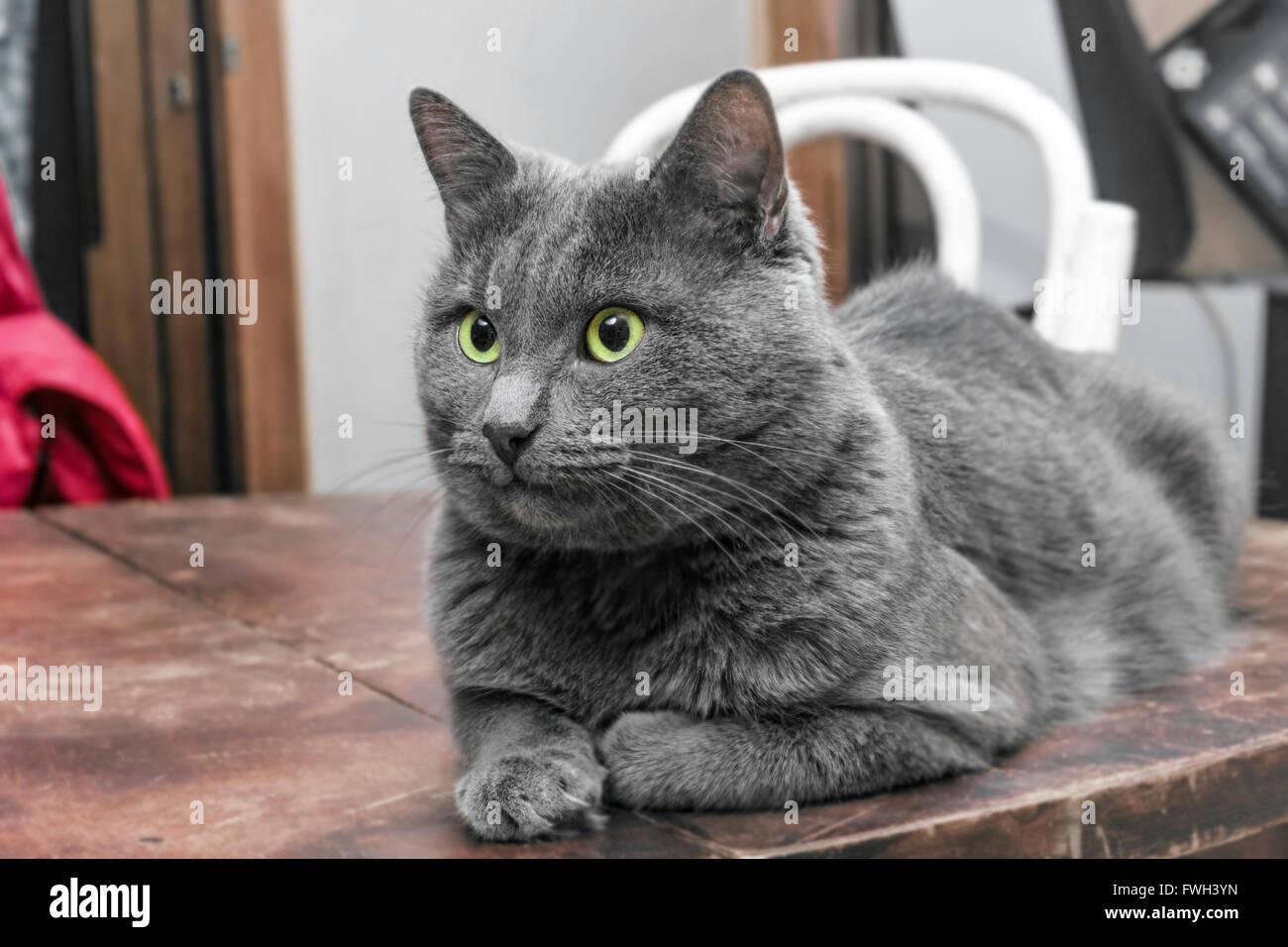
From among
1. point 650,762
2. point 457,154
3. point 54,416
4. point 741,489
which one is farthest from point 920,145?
point 54,416

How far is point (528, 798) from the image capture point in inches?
32.8

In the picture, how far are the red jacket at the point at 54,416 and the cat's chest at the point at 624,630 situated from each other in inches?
71.8

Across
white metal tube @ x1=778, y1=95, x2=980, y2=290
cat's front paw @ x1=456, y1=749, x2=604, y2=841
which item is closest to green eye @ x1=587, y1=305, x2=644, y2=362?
cat's front paw @ x1=456, y1=749, x2=604, y2=841

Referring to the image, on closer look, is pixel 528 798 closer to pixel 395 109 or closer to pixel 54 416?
pixel 54 416

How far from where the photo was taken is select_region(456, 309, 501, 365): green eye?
0.99m

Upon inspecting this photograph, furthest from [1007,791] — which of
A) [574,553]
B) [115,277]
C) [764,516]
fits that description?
[115,277]

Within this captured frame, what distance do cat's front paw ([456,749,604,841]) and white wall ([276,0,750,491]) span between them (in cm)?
243

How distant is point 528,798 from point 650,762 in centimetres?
9

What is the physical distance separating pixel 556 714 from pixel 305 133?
2.76 meters

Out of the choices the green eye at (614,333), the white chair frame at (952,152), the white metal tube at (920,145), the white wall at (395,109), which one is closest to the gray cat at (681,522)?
the green eye at (614,333)

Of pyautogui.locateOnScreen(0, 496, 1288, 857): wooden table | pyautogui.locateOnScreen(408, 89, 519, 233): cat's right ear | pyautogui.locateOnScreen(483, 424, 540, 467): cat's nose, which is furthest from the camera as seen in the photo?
pyautogui.locateOnScreen(408, 89, 519, 233): cat's right ear

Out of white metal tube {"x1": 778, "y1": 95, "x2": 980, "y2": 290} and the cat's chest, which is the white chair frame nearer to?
white metal tube {"x1": 778, "y1": 95, "x2": 980, "y2": 290}

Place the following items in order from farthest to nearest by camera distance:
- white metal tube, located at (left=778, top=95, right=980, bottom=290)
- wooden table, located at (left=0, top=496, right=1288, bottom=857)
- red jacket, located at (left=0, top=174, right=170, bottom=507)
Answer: red jacket, located at (left=0, top=174, right=170, bottom=507) → white metal tube, located at (left=778, top=95, right=980, bottom=290) → wooden table, located at (left=0, top=496, right=1288, bottom=857)

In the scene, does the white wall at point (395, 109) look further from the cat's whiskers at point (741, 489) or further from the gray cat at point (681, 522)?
the cat's whiskers at point (741, 489)
